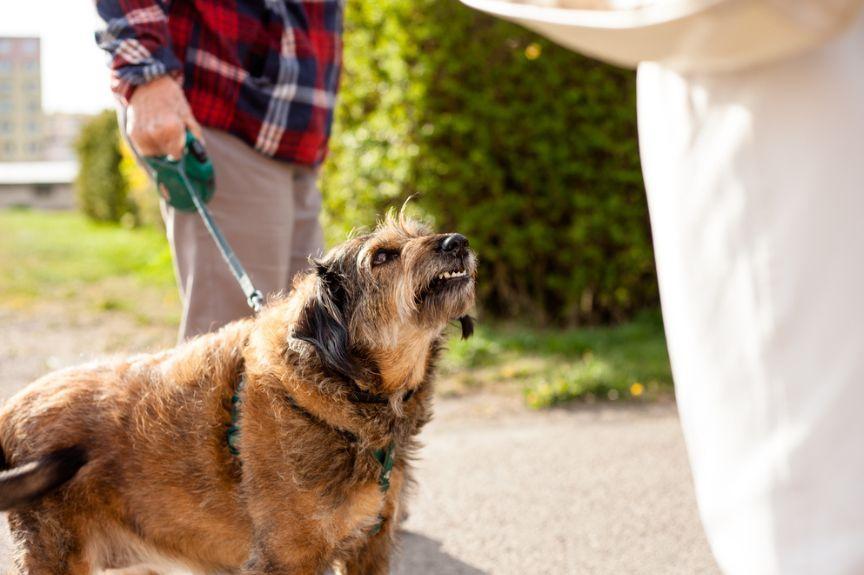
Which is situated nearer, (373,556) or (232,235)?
(373,556)

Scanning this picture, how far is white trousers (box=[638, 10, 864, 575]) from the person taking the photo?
153cm

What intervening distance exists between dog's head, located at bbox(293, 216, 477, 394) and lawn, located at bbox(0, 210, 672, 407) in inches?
128

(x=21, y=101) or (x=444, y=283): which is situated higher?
(x=444, y=283)

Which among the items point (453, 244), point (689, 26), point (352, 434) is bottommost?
point (352, 434)

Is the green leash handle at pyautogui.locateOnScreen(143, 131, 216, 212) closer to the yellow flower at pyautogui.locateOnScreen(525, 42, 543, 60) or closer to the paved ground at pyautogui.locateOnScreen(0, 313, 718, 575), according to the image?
the paved ground at pyautogui.locateOnScreen(0, 313, 718, 575)

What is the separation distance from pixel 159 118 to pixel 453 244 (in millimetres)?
1114

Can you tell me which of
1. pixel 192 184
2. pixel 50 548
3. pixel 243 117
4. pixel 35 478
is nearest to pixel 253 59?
pixel 243 117

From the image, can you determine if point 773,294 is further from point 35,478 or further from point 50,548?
point 50,548

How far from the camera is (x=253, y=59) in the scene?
3650 millimetres

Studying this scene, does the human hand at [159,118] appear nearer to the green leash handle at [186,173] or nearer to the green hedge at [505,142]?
the green leash handle at [186,173]

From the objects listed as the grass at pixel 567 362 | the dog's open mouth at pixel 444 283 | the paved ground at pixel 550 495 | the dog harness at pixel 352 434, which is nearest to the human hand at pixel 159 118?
the dog harness at pixel 352 434

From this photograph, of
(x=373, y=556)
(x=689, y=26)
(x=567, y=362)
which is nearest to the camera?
(x=689, y=26)

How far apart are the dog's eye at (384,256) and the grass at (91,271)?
20.4 feet

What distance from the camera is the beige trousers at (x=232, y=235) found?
137 inches
